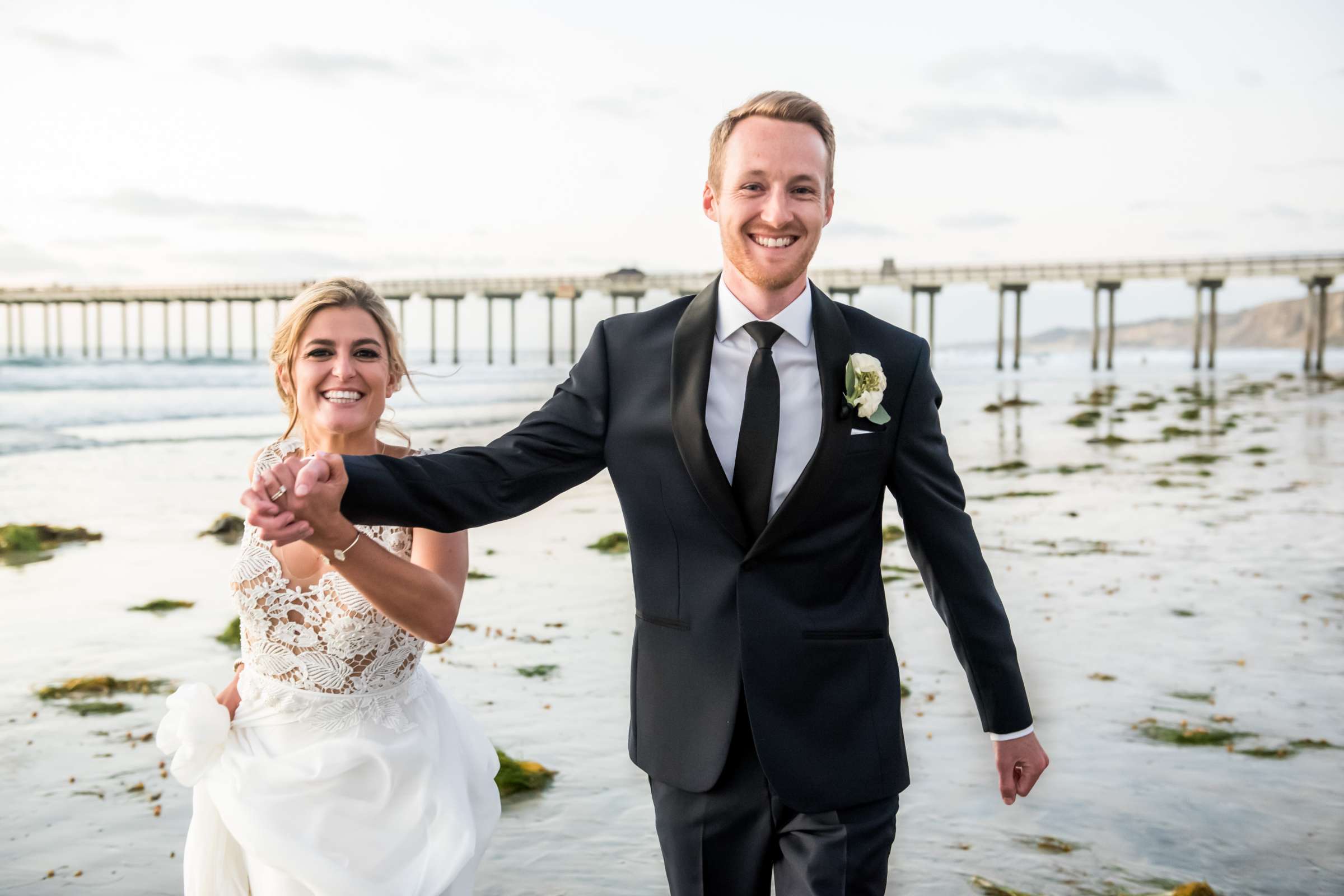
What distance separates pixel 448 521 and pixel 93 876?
97.4 inches

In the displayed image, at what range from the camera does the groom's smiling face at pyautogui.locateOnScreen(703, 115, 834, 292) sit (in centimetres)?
239

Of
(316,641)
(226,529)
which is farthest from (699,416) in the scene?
(226,529)

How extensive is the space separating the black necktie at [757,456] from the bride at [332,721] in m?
0.75

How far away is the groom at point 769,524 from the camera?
2.39 m

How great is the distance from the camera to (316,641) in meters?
2.92

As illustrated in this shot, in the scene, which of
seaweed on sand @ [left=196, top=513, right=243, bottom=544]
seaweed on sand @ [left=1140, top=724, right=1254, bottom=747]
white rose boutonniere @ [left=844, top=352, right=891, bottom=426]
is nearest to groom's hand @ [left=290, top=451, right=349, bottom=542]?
white rose boutonniere @ [left=844, top=352, right=891, bottom=426]

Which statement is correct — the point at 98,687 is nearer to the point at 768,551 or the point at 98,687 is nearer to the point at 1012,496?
the point at 768,551

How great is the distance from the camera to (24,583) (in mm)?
8109

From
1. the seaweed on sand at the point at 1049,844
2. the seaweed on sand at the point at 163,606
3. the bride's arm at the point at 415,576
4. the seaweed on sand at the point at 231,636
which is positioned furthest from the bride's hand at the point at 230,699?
the seaweed on sand at the point at 163,606

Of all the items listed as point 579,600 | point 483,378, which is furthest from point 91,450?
point 483,378

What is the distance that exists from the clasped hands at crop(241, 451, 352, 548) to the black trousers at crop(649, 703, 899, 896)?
931mm

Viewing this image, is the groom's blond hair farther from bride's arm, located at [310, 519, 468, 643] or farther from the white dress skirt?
the white dress skirt

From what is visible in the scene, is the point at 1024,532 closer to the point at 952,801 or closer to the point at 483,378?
the point at 952,801

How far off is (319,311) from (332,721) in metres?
1.02
